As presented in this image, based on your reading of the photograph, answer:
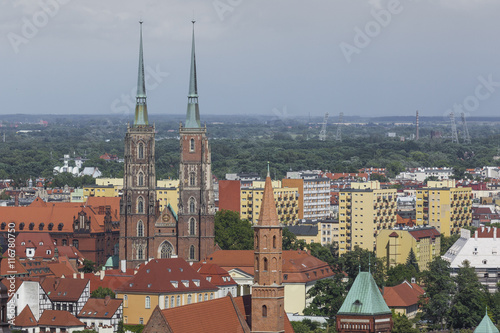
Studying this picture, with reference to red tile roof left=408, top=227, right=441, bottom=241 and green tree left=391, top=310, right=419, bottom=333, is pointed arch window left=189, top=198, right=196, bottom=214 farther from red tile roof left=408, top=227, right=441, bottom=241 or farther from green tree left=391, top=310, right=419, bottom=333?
green tree left=391, top=310, right=419, bottom=333

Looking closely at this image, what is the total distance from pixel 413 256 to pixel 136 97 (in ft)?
101

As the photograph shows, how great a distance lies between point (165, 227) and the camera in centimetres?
13900

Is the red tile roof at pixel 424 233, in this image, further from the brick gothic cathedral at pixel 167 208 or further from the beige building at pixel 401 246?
the brick gothic cathedral at pixel 167 208

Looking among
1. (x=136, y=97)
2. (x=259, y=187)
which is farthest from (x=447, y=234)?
(x=136, y=97)

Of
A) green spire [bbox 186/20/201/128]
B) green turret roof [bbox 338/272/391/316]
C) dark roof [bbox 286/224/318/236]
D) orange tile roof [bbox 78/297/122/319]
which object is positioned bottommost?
dark roof [bbox 286/224/318/236]

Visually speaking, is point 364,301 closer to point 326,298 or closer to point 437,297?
point 437,297

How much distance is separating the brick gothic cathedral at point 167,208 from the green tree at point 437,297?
22.7 m

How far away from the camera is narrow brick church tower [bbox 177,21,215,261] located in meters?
137

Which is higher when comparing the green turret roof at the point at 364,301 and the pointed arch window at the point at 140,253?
the green turret roof at the point at 364,301

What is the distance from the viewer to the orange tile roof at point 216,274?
119500 mm

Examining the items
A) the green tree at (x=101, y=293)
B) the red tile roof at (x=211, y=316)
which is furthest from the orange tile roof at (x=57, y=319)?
the red tile roof at (x=211, y=316)

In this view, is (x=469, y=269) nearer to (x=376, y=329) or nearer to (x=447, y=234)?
(x=376, y=329)

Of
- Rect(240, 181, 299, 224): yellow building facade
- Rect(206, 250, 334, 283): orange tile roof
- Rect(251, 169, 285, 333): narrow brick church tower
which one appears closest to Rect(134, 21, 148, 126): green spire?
Rect(206, 250, 334, 283): orange tile roof

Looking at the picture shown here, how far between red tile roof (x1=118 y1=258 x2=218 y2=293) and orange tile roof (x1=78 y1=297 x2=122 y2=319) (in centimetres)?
115
